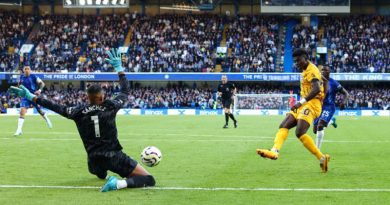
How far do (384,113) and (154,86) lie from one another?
75.9 feet

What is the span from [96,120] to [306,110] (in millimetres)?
4404

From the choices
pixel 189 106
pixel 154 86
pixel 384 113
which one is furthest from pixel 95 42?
pixel 384 113

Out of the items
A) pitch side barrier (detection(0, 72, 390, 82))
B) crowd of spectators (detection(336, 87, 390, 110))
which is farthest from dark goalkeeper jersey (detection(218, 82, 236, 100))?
pitch side barrier (detection(0, 72, 390, 82))

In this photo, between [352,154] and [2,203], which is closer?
[2,203]

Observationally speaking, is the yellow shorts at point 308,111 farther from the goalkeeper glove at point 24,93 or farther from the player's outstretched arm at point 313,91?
the goalkeeper glove at point 24,93

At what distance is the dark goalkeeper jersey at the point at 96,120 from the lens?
9.91 m

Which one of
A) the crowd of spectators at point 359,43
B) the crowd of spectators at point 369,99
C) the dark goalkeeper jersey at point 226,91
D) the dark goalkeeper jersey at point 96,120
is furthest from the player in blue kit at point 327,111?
the crowd of spectators at point 359,43

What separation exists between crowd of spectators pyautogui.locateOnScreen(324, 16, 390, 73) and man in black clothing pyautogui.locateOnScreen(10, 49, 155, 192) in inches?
2056

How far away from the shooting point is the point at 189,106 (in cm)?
5931

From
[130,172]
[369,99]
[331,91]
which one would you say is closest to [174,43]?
[369,99]

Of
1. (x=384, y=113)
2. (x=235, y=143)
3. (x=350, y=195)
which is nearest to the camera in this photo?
(x=350, y=195)

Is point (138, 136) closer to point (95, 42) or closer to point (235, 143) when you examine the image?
point (235, 143)

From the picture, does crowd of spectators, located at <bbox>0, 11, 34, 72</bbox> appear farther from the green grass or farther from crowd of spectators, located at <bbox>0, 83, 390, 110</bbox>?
the green grass

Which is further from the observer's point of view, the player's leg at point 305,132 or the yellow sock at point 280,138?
the player's leg at point 305,132
